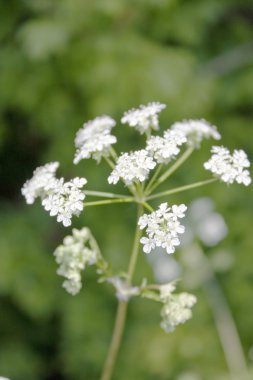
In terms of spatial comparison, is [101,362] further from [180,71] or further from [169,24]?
[169,24]

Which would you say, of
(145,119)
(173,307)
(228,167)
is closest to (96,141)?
(145,119)

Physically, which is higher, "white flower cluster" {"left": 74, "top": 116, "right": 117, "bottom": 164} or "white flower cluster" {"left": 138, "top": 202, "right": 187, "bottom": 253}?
"white flower cluster" {"left": 74, "top": 116, "right": 117, "bottom": 164}

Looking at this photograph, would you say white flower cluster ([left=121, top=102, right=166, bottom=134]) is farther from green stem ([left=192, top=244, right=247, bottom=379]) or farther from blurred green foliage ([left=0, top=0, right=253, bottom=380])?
blurred green foliage ([left=0, top=0, right=253, bottom=380])

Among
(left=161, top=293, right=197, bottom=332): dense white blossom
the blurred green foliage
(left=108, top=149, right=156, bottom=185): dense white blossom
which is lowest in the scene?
(left=161, top=293, right=197, bottom=332): dense white blossom

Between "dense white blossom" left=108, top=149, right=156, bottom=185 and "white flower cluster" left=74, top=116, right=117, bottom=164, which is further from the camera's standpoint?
"white flower cluster" left=74, top=116, right=117, bottom=164

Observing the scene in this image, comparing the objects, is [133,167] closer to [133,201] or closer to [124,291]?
[133,201]

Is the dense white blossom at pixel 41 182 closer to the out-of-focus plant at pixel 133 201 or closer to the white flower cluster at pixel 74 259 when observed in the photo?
the out-of-focus plant at pixel 133 201

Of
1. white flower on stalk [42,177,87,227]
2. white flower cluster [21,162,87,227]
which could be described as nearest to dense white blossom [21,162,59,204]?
white flower cluster [21,162,87,227]

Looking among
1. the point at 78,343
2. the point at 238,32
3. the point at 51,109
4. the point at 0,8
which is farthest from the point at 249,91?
the point at 78,343
